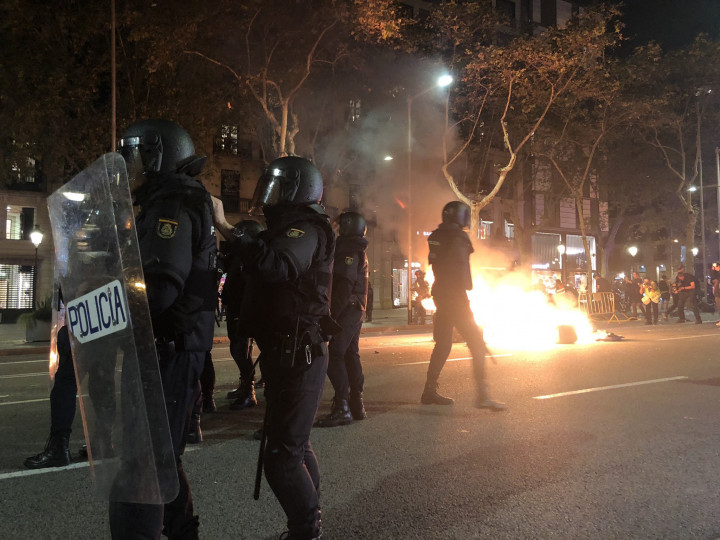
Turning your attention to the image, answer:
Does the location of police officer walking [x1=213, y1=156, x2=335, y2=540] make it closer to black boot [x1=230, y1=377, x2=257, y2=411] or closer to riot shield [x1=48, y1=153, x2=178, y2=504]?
riot shield [x1=48, y1=153, x2=178, y2=504]

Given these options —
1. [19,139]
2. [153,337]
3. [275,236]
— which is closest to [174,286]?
[153,337]

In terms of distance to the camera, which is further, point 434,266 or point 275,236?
point 434,266

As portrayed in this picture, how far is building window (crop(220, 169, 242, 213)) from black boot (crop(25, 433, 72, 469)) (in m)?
24.9

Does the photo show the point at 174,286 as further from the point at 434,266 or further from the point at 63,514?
the point at 434,266

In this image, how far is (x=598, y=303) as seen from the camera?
20.9 metres

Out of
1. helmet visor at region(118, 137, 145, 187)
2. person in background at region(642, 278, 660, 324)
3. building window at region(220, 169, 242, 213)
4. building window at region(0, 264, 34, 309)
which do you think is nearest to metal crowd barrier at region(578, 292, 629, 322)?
person in background at region(642, 278, 660, 324)

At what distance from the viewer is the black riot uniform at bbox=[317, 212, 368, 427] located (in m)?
4.56

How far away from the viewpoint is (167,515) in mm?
2158

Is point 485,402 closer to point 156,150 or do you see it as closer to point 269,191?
point 269,191

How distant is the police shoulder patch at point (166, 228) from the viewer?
198cm

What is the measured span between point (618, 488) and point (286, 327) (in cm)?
220

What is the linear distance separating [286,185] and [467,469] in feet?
7.09

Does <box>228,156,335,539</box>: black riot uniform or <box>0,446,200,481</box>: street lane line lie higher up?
<box>228,156,335,539</box>: black riot uniform

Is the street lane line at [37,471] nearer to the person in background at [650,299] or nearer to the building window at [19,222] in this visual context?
the person in background at [650,299]
